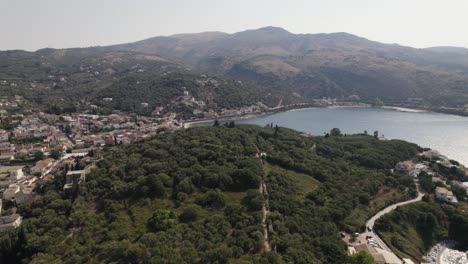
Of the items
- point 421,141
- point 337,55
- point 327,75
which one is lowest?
point 421,141

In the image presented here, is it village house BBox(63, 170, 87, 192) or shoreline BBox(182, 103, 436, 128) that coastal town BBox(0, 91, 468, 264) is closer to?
village house BBox(63, 170, 87, 192)

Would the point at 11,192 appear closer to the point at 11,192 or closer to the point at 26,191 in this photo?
the point at 11,192

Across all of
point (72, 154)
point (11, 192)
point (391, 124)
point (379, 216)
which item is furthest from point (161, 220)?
point (391, 124)

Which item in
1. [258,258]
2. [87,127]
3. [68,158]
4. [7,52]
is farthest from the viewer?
[7,52]

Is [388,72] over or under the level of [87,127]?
over

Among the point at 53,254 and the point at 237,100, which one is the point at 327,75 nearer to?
the point at 237,100

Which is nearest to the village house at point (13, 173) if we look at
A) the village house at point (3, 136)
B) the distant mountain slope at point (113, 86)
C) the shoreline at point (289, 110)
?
the village house at point (3, 136)

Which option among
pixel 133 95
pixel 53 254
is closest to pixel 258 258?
pixel 53 254
